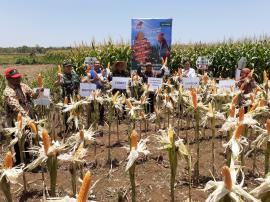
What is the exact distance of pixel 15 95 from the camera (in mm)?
6324

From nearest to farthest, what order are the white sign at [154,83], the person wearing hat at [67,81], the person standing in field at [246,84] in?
the person standing in field at [246,84] < the white sign at [154,83] < the person wearing hat at [67,81]

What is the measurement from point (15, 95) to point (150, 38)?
9067 millimetres

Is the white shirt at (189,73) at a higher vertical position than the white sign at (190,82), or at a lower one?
lower

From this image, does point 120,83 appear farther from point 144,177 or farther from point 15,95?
point 144,177

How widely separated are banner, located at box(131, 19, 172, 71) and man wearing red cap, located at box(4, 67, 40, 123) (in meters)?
8.34

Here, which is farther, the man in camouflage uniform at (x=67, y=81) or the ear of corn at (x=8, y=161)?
the man in camouflage uniform at (x=67, y=81)

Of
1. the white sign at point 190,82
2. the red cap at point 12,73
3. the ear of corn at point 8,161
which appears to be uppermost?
the red cap at point 12,73

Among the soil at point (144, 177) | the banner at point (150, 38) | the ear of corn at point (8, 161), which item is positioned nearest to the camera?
the ear of corn at point (8, 161)

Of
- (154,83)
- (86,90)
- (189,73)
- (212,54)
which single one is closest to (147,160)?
(86,90)

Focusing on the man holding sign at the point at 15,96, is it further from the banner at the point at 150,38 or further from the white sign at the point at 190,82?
the banner at the point at 150,38

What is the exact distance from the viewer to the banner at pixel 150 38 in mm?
14539

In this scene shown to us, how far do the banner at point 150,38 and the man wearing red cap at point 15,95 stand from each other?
8344 mm

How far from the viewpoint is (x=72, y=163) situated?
3.76 m

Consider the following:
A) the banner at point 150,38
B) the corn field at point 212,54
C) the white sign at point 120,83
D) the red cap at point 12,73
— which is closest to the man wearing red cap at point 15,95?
the red cap at point 12,73
